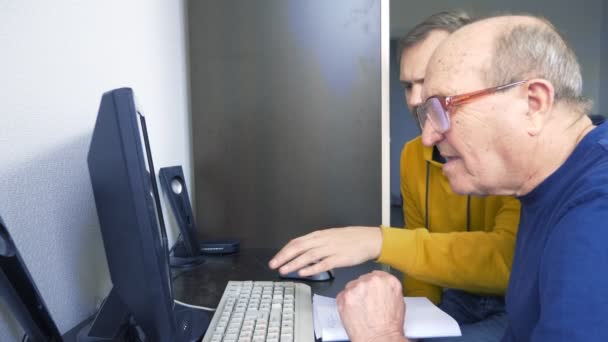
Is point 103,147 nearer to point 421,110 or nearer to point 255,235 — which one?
point 421,110

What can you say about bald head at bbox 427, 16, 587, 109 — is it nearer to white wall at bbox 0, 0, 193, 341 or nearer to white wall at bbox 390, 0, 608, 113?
white wall at bbox 0, 0, 193, 341

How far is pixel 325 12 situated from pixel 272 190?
0.56 meters

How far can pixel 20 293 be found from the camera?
1.41 feet

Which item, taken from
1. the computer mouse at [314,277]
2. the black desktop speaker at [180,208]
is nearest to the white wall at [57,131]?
the black desktop speaker at [180,208]

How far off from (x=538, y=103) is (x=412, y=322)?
389 mm

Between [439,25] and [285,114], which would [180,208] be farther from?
[439,25]

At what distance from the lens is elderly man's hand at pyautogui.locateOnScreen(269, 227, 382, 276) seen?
82 centimetres

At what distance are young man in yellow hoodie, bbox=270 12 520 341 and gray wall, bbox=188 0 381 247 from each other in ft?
0.48

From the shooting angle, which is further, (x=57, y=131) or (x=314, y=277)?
(x=314, y=277)

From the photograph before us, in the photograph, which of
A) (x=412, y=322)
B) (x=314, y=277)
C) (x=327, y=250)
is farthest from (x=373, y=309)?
(x=314, y=277)

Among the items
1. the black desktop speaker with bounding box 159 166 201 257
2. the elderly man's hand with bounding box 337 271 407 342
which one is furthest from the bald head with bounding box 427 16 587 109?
the black desktop speaker with bounding box 159 166 201 257

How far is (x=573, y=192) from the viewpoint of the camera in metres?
0.54

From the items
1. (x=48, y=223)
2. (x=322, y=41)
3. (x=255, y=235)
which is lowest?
(x=255, y=235)

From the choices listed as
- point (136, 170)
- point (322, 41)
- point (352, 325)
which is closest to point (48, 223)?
point (136, 170)
